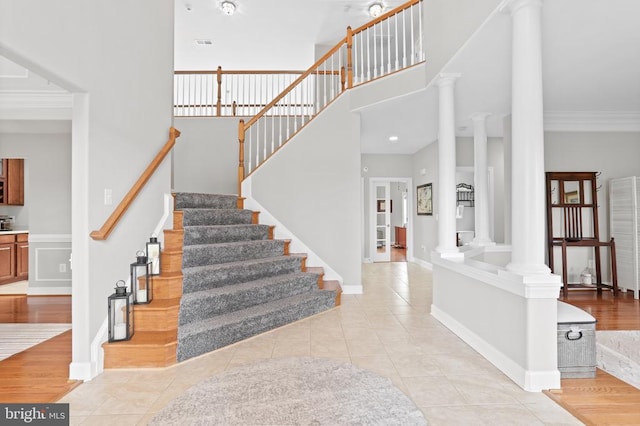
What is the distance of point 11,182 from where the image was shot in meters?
6.67

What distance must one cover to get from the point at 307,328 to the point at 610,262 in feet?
16.2

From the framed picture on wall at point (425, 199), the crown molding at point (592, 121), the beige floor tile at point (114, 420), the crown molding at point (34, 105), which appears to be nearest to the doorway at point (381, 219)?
the framed picture on wall at point (425, 199)

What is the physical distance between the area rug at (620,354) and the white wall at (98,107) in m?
4.04

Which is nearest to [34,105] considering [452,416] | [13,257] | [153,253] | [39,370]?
[153,253]

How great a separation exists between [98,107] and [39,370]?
210 centimetres

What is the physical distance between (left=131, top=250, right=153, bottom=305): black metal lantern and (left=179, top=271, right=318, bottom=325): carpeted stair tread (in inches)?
12.5

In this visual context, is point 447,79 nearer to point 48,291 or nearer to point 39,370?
point 39,370

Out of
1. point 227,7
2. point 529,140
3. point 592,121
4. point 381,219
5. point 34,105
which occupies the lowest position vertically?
point 381,219

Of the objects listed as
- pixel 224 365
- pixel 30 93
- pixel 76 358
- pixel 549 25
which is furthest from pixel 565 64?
pixel 30 93

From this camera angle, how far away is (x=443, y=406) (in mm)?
2100

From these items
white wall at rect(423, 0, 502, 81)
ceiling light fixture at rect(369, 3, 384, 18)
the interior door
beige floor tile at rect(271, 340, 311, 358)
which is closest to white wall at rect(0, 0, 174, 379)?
beige floor tile at rect(271, 340, 311, 358)

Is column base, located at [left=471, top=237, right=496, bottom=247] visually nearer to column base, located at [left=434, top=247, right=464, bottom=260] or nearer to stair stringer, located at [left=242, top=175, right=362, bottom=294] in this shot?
column base, located at [left=434, top=247, right=464, bottom=260]

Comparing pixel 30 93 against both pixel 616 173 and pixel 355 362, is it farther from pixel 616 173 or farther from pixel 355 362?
pixel 616 173

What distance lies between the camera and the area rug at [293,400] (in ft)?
6.30
